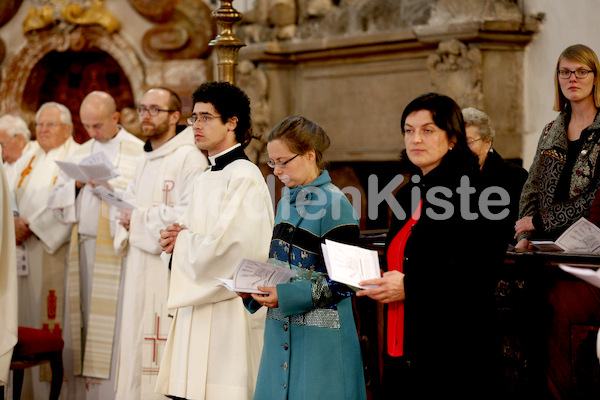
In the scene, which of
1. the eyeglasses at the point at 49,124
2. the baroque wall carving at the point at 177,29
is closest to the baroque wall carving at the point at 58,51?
the baroque wall carving at the point at 177,29

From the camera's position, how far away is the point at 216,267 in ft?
12.5

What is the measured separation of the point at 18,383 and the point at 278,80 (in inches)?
158

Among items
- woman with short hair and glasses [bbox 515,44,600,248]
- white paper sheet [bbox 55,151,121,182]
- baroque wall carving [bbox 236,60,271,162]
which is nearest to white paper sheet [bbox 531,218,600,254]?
woman with short hair and glasses [bbox 515,44,600,248]

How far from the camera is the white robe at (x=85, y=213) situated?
236 inches

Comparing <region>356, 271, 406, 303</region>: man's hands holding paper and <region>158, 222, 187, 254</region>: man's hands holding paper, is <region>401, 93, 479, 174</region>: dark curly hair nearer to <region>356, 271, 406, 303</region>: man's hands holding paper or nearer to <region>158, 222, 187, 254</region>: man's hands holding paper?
<region>356, 271, 406, 303</region>: man's hands holding paper

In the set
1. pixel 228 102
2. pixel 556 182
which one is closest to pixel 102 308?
pixel 228 102

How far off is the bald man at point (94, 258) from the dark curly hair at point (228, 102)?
1843 mm

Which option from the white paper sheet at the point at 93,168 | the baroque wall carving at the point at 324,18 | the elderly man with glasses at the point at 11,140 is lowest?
the white paper sheet at the point at 93,168

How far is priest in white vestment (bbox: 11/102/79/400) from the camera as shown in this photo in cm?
634

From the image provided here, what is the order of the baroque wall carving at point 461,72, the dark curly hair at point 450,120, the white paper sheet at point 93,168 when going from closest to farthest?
the dark curly hair at point 450,120, the white paper sheet at point 93,168, the baroque wall carving at point 461,72

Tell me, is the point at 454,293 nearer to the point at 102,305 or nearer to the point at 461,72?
the point at 102,305

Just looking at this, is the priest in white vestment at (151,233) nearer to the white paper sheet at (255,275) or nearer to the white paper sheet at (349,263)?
the white paper sheet at (255,275)

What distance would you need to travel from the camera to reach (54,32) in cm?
1029

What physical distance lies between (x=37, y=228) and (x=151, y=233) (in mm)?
1762
